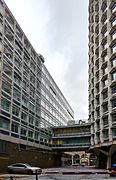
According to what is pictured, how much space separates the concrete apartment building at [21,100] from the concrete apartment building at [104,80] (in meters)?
14.2

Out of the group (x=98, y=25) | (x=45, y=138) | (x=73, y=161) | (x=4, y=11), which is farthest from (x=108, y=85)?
(x=73, y=161)

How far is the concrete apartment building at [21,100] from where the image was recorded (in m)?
50.9

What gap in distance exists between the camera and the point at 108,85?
55.8 metres

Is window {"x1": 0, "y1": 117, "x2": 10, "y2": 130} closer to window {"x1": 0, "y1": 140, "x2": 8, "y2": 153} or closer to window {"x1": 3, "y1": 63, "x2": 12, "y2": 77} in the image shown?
window {"x1": 0, "y1": 140, "x2": 8, "y2": 153}

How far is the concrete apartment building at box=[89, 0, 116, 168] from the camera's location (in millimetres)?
54125

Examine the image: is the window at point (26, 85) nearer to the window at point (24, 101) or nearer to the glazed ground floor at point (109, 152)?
the window at point (24, 101)

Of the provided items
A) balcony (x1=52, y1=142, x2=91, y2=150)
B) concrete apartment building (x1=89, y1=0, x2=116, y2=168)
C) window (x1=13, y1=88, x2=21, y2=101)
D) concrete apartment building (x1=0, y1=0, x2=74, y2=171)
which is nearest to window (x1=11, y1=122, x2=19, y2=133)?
concrete apartment building (x1=0, y1=0, x2=74, y2=171)

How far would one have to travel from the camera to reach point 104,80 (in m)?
59.5

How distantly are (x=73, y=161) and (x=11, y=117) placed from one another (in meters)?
97.6

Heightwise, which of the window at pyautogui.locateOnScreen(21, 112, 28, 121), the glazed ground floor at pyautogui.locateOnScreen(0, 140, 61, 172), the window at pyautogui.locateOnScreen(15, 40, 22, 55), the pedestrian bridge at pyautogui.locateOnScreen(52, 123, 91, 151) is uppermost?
the window at pyautogui.locateOnScreen(15, 40, 22, 55)

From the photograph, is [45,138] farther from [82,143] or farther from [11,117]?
[11,117]

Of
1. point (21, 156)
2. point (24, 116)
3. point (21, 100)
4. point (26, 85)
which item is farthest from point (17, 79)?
point (21, 156)

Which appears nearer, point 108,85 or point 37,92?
point 108,85

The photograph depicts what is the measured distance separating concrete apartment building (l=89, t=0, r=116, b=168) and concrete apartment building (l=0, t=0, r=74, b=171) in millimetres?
14193
